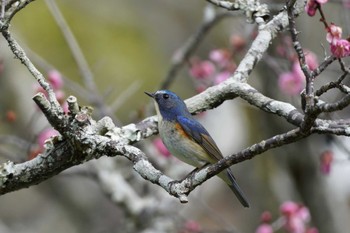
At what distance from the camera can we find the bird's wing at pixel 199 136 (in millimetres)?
4082

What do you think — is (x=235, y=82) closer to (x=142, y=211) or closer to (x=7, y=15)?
(x=7, y=15)

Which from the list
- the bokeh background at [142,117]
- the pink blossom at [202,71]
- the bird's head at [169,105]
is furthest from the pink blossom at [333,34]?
the pink blossom at [202,71]

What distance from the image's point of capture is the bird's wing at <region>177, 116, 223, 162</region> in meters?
4.08

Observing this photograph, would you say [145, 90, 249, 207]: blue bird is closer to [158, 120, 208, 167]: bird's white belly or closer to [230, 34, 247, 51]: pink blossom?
[158, 120, 208, 167]: bird's white belly

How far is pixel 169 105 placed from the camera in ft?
14.0

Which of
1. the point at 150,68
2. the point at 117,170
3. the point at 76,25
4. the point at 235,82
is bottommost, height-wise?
the point at 235,82

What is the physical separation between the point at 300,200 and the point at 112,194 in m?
1.85

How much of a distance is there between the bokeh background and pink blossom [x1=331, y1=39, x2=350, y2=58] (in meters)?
1.90

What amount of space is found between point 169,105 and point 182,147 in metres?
0.33

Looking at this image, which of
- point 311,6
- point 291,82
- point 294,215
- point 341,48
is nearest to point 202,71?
point 291,82

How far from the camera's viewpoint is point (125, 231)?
5949 mm

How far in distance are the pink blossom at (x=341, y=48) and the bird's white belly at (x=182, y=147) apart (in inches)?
53.1

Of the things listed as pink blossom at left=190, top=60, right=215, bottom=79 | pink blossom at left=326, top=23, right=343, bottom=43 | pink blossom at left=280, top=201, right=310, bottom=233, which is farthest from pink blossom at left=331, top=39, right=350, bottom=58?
pink blossom at left=190, top=60, right=215, bottom=79

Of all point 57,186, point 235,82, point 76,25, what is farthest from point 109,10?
point 235,82
